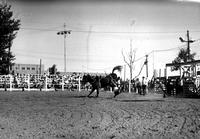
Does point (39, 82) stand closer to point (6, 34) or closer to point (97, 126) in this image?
point (6, 34)

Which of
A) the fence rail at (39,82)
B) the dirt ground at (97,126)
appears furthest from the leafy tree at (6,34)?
the dirt ground at (97,126)

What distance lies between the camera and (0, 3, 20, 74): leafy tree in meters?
24.6

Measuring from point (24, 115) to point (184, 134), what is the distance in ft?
14.3

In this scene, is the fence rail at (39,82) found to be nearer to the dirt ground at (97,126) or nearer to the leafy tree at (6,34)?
the leafy tree at (6,34)

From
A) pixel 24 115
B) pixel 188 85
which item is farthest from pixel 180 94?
pixel 24 115

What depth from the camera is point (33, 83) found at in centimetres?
2811

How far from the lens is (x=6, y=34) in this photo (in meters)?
25.1

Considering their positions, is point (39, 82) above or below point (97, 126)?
above

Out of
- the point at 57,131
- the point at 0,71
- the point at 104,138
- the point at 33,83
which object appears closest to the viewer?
the point at 104,138

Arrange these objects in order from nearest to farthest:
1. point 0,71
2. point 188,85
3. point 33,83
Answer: point 188,85 → point 0,71 → point 33,83

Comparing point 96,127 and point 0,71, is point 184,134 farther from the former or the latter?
point 0,71

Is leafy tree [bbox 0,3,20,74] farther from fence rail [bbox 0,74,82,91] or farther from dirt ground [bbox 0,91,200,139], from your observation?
dirt ground [bbox 0,91,200,139]

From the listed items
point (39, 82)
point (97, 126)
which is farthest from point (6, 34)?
point (97, 126)

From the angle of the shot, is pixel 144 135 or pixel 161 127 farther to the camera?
pixel 161 127
